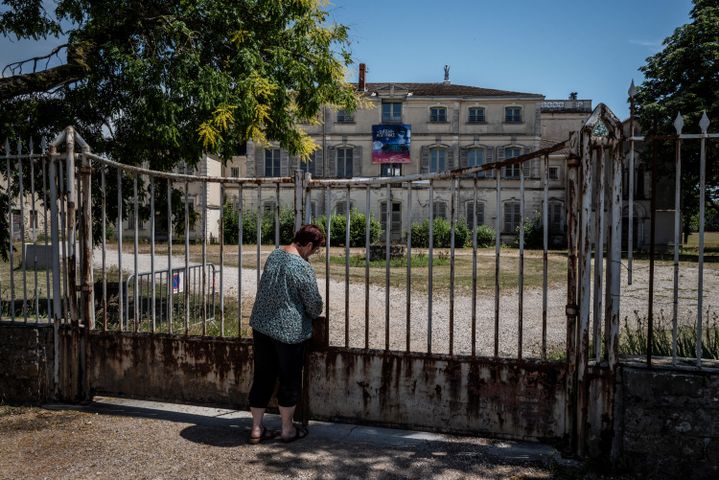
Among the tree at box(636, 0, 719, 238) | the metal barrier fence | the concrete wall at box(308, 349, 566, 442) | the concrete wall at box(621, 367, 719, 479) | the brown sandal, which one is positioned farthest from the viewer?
the tree at box(636, 0, 719, 238)

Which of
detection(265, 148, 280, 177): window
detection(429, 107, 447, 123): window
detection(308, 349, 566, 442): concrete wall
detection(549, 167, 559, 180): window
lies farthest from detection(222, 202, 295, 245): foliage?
detection(308, 349, 566, 442): concrete wall

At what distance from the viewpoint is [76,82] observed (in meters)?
9.48

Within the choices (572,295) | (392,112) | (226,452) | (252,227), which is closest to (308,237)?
(226,452)

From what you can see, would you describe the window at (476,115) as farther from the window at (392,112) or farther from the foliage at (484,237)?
the foliage at (484,237)

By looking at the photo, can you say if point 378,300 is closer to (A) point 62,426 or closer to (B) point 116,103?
(B) point 116,103

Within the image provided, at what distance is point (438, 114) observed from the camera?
1661 inches

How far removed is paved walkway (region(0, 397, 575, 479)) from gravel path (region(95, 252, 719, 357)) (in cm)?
327

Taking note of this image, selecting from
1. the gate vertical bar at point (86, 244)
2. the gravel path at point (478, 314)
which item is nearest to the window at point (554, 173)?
the gravel path at point (478, 314)

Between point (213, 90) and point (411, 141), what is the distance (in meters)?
34.5

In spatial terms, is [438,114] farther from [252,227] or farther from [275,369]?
[275,369]

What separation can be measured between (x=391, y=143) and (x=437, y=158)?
3.77m

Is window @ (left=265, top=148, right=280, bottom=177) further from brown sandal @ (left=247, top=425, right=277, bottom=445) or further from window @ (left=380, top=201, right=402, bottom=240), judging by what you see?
brown sandal @ (left=247, top=425, right=277, bottom=445)

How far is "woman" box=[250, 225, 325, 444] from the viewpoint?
429cm

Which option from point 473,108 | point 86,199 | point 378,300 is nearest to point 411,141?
point 473,108
